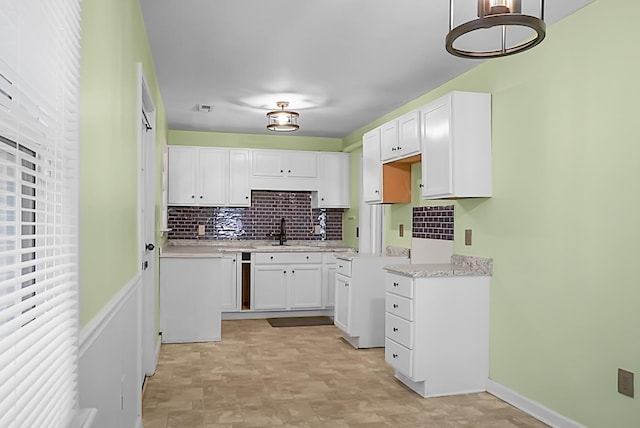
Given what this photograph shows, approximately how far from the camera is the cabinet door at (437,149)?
388 cm

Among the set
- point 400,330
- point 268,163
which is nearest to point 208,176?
point 268,163

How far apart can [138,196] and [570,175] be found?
255 centimetres

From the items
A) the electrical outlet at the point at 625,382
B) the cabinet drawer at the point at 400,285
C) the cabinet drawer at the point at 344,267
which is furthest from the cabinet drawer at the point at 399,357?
the electrical outlet at the point at 625,382

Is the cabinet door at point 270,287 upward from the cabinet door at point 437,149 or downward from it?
downward

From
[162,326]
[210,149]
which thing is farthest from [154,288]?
[210,149]

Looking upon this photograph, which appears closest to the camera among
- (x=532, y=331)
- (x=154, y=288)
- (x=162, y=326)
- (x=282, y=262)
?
(x=532, y=331)

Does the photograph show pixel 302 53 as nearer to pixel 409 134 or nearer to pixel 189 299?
pixel 409 134

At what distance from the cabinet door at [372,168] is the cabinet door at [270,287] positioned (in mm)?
1724

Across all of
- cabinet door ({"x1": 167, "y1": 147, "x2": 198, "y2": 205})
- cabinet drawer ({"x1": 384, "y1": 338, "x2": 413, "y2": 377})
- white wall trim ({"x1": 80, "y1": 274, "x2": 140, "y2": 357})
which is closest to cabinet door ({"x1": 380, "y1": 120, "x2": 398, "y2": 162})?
cabinet drawer ({"x1": 384, "y1": 338, "x2": 413, "y2": 377})

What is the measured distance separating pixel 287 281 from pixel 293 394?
297 centimetres

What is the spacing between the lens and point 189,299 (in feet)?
17.5

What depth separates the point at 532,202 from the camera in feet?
11.5

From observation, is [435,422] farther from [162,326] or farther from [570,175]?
[162,326]

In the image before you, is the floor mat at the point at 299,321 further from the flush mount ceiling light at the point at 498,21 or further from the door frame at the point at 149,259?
the flush mount ceiling light at the point at 498,21
